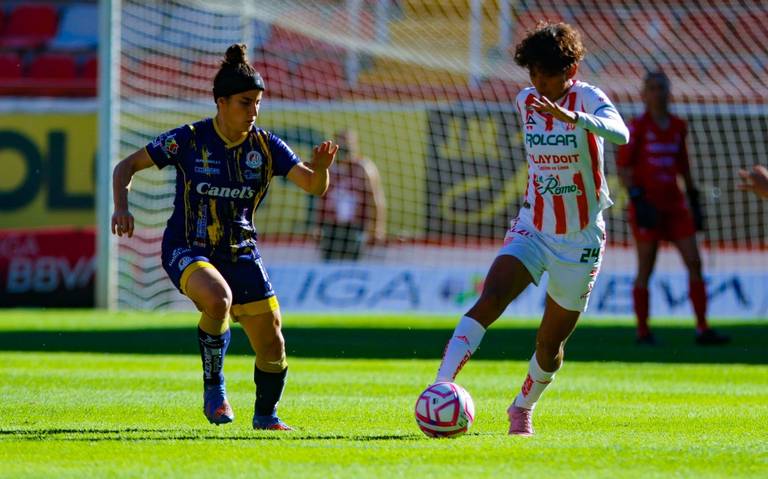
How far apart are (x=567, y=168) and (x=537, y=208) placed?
24cm

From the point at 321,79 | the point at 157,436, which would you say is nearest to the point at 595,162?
the point at 157,436

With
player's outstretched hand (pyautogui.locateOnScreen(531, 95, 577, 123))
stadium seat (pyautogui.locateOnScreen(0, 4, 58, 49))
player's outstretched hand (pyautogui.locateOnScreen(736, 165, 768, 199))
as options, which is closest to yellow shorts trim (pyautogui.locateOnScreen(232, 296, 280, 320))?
player's outstretched hand (pyautogui.locateOnScreen(531, 95, 577, 123))

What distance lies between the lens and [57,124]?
2123 cm

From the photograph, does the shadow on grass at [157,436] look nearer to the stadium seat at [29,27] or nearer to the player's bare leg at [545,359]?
the player's bare leg at [545,359]

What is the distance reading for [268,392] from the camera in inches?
263

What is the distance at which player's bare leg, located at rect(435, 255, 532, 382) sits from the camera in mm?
6270

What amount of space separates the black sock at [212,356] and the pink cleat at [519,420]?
1428mm

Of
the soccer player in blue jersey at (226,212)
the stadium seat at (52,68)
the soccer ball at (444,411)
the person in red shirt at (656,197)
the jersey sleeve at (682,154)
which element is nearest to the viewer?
the soccer ball at (444,411)

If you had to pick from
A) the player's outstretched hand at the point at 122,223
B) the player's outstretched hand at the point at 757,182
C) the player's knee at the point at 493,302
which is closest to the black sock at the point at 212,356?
the player's outstretched hand at the point at 122,223

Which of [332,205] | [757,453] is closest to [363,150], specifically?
[332,205]

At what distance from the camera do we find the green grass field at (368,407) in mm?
5320

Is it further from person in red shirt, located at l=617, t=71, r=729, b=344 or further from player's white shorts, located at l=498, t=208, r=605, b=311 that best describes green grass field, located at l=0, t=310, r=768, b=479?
player's white shorts, located at l=498, t=208, r=605, b=311

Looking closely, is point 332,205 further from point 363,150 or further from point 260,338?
point 260,338

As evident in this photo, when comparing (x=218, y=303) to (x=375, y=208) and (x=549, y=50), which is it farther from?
(x=375, y=208)
